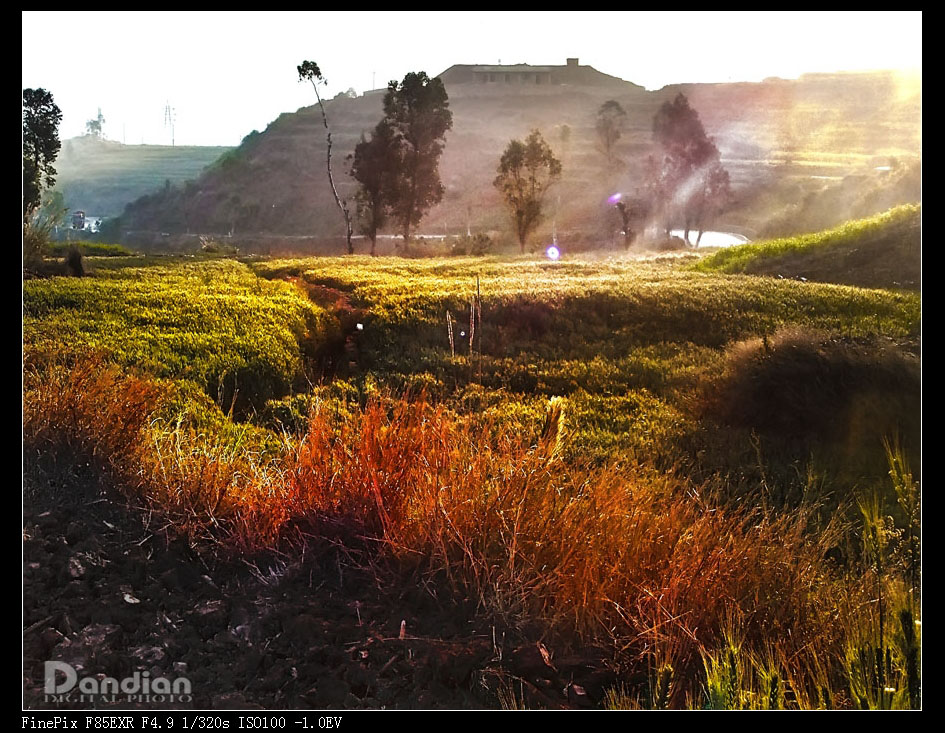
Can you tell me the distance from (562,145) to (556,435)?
2124 mm

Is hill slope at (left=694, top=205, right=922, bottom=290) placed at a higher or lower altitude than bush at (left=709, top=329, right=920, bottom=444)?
higher

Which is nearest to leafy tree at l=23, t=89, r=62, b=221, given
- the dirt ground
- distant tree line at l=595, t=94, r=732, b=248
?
the dirt ground

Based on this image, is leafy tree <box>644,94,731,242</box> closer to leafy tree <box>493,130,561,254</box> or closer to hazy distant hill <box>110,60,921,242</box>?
hazy distant hill <box>110,60,921,242</box>

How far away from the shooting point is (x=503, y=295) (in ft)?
12.2

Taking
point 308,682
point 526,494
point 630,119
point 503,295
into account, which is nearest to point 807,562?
point 526,494

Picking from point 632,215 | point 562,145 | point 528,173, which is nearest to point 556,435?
point 528,173

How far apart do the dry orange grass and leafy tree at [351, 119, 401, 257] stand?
1.52m

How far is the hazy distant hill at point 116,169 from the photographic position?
142 inches

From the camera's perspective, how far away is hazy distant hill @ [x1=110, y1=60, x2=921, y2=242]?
12.1ft

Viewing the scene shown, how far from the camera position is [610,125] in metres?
4.21

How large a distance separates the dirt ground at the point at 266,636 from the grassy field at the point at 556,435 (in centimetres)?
10

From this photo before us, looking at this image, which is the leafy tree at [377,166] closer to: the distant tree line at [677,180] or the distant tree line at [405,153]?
the distant tree line at [405,153]

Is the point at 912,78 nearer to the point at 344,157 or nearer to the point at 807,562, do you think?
the point at 807,562
